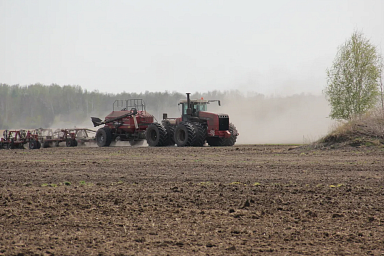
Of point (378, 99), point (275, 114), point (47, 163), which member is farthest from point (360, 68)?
point (47, 163)

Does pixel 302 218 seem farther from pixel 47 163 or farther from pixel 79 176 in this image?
pixel 47 163

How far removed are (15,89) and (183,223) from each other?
4225 inches

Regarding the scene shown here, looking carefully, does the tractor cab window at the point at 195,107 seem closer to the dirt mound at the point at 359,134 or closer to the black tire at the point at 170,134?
the black tire at the point at 170,134

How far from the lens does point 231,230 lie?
305 inches

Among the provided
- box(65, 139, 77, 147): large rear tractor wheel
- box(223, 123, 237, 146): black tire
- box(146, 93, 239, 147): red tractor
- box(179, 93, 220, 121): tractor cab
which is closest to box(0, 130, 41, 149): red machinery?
box(65, 139, 77, 147): large rear tractor wheel

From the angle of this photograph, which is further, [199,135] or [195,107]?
[195,107]

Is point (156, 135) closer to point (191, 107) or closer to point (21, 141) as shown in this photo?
point (191, 107)

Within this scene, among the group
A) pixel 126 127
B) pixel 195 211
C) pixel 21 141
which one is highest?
pixel 126 127

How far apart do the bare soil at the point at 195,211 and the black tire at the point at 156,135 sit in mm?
12445

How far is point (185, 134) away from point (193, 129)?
0.55 meters

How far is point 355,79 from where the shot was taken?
3541 cm

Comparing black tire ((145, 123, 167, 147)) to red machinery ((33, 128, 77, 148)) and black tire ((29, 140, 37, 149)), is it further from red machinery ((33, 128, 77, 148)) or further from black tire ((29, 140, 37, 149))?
black tire ((29, 140, 37, 149))

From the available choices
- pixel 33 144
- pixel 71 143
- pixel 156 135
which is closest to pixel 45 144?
pixel 33 144

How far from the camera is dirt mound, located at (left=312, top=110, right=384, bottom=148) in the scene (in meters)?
22.6
